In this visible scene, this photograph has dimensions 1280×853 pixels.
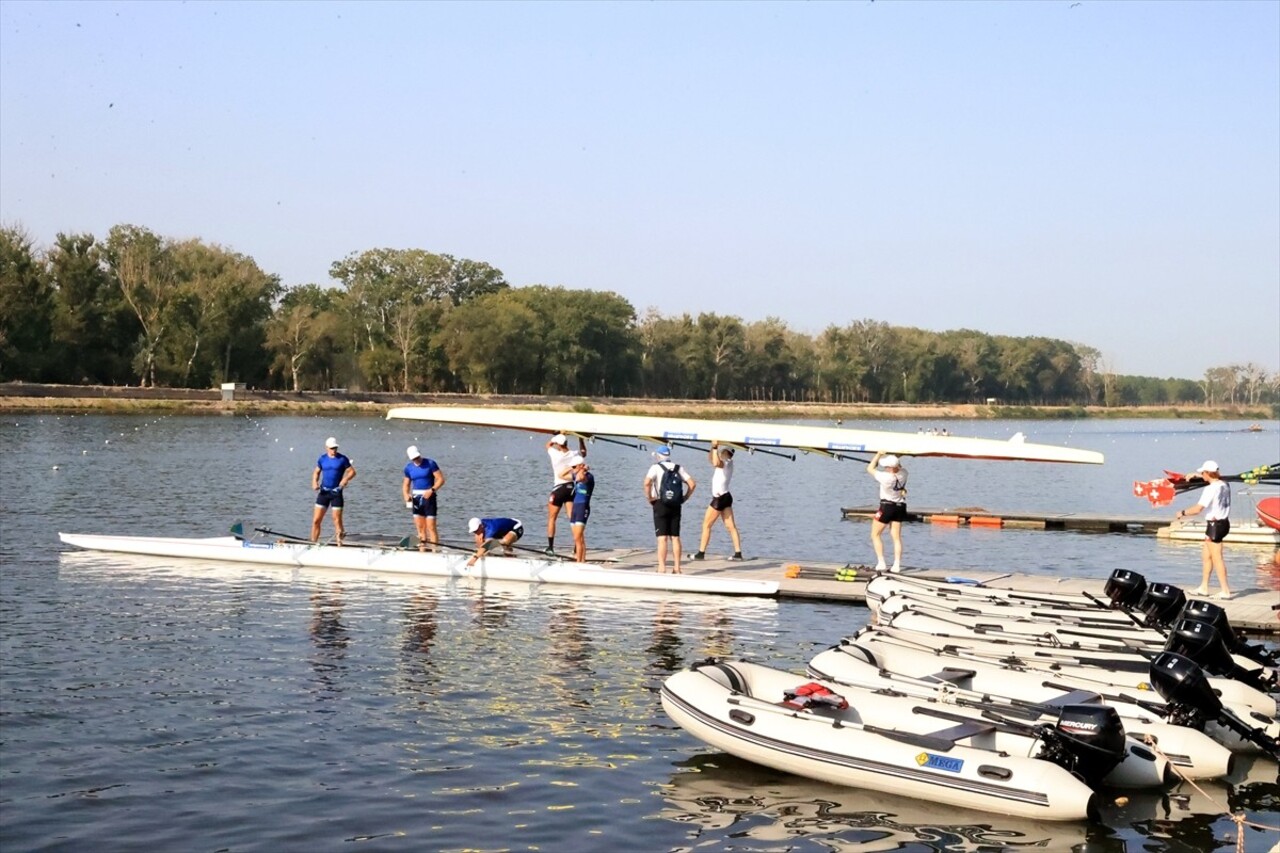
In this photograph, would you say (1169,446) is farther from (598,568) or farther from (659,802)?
(659,802)

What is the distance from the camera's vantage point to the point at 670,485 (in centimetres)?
1948

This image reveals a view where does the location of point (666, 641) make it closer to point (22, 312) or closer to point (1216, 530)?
point (1216, 530)

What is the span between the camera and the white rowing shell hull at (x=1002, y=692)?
11.4m

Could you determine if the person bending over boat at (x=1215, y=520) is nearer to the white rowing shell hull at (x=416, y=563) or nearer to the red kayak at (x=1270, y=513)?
the white rowing shell hull at (x=416, y=563)

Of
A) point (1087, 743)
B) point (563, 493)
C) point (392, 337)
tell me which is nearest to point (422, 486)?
point (563, 493)

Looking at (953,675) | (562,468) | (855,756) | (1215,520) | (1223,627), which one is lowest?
(855,756)

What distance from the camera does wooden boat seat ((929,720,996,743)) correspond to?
10797mm

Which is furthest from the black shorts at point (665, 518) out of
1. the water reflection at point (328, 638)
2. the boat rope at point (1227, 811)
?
the boat rope at point (1227, 811)

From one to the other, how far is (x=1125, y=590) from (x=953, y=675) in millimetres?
4963

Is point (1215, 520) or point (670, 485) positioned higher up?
point (670, 485)

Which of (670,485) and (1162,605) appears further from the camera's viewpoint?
(670,485)

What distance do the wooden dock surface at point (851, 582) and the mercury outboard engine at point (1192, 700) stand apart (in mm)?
5867

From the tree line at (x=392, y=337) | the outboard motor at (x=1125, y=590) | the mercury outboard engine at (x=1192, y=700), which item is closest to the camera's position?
the mercury outboard engine at (x=1192, y=700)

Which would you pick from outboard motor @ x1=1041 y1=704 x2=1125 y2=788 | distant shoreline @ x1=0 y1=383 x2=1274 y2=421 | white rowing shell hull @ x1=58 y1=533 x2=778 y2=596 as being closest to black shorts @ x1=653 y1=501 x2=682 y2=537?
white rowing shell hull @ x1=58 y1=533 x2=778 y2=596
